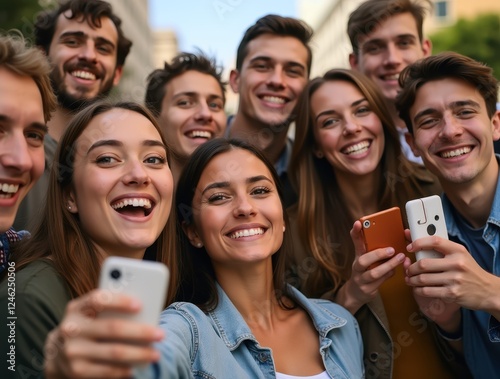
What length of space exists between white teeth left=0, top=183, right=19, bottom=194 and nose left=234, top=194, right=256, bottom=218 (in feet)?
4.20

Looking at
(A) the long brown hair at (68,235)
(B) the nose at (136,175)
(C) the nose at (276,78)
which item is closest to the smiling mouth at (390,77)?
(C) the nose at (276,78)

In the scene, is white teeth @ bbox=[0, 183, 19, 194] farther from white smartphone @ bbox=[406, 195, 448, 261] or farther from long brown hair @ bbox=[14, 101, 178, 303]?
white smartphone @ bbox=[406, 195, 448, 261]

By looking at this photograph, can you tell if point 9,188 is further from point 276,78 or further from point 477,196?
point 276,78

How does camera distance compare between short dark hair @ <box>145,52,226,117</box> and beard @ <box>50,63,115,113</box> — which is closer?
beard @ <box>50,63,115,113</box>

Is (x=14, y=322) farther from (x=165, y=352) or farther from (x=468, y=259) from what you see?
(x=468, y=259)

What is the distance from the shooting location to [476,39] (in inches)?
1515

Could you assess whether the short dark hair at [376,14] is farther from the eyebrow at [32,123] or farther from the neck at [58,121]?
the eyebrow at [32,123]

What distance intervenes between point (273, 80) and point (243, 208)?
8.60 feet

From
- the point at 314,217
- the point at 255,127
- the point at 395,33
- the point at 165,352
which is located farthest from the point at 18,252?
the point at 395,33

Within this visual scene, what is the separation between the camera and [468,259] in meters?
3.14

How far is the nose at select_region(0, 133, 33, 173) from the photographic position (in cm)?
272

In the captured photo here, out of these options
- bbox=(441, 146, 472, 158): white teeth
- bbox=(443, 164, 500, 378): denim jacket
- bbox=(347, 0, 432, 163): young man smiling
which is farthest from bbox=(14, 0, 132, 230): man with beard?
bbox=(443, 164, 500, 378): denim jacket

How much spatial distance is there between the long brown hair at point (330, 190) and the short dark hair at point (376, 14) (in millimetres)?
1499

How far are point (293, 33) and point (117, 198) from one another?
11.8 feet
